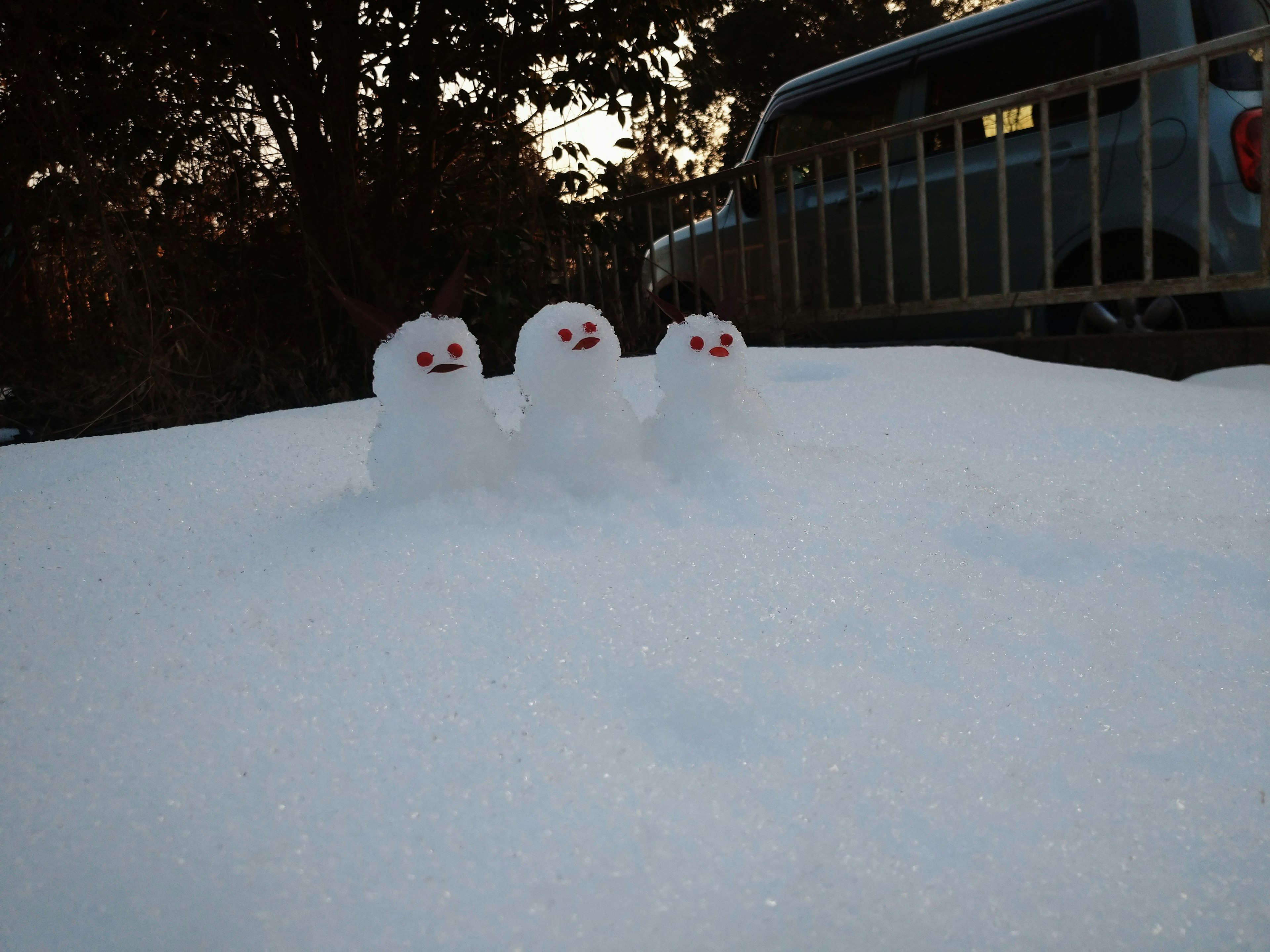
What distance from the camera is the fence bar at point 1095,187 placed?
12.0 feet

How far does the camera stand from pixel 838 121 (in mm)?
5336

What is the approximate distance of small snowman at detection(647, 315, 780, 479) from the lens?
1753 millimetres

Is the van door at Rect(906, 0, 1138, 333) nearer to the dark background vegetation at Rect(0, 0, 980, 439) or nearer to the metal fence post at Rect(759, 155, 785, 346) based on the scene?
the metal fence post at Rect(759, 155, 785, 346)

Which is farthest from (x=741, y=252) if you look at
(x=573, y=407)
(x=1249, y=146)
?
(x=573, y=407)

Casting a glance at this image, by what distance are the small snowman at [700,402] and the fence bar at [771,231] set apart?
3.07 meters

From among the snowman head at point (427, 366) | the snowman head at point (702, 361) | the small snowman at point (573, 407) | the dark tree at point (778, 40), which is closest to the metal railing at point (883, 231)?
the snowman head at point (702, 361)

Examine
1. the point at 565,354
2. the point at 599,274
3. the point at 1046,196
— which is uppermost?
the point at 1046,196

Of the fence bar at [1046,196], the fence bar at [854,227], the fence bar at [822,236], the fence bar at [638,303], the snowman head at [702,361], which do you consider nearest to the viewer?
the snowman head at [702,361]

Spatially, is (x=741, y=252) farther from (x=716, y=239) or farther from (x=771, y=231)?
(x=716, y=239)

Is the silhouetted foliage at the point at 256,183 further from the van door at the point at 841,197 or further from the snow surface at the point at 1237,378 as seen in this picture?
the snow surface at the point at 1237,378

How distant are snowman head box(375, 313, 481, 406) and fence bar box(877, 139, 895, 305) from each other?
3113 millimetres

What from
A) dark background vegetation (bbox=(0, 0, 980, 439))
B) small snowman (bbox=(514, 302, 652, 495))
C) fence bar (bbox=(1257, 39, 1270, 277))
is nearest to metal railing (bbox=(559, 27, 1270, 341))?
fence bar (bbox=(1257, 39, 1270, 277))

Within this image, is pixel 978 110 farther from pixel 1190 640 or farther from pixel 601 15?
pixel 1190 640

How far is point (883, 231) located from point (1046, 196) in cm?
88
